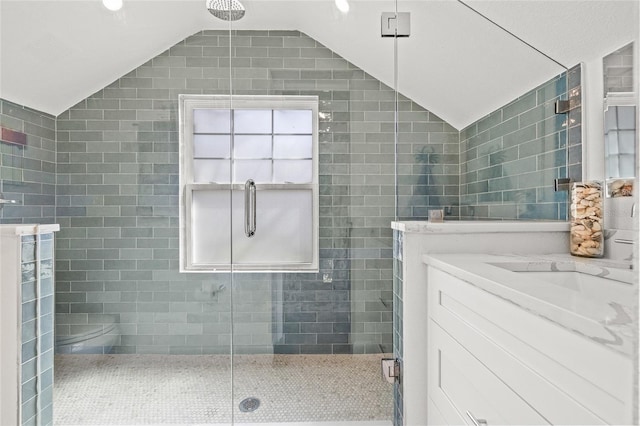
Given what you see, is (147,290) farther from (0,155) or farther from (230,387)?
(0,155)

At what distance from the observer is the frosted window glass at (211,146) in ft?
6.34

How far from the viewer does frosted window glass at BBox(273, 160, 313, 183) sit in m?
1.97

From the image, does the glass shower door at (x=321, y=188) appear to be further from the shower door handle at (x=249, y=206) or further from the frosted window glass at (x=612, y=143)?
the frosted window glass at (x=612, y=143)

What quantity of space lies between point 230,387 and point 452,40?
7.11 feet

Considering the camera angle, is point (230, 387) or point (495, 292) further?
point (230, 387)

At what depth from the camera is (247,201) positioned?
1.94 metres

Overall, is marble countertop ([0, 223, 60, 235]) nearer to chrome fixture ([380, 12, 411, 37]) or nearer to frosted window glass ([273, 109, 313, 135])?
frosted window glass ([273, 109, 313, 135])

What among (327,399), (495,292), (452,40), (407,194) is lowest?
(327,399)

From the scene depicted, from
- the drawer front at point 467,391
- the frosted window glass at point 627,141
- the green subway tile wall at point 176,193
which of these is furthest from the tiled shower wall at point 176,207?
the frosted window glass at point 627,141

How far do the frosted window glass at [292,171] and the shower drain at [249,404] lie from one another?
47.3 inches

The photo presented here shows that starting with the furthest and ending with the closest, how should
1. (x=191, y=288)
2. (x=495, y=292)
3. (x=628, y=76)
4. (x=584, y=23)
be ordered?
(x=191, y=288) < (x=584, y=23) < (x=628, y=76) < (x=495, y=292)

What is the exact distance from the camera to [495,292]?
800 millimetres

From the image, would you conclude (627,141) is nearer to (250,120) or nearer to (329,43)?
(329,43)

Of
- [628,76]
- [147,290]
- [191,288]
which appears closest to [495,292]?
[628,76]
